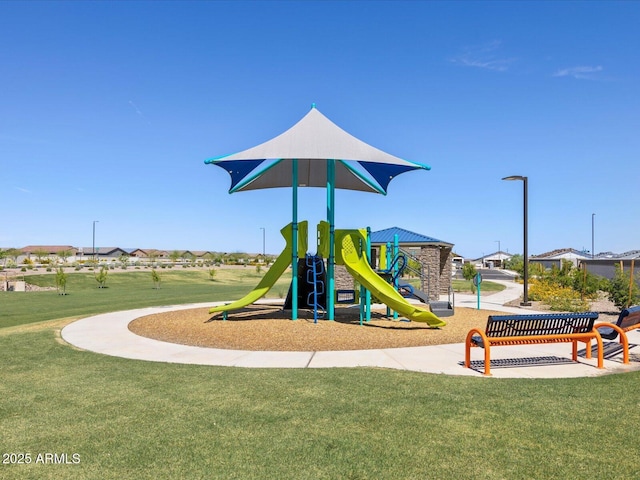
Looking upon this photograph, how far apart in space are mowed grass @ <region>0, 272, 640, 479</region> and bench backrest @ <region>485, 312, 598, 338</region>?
1.36 metres

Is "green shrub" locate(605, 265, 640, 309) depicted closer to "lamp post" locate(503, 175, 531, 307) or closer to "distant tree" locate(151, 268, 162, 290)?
"lamp post" locate(503, 175, 531, 307)

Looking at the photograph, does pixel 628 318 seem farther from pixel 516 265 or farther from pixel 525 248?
pixel 516 265

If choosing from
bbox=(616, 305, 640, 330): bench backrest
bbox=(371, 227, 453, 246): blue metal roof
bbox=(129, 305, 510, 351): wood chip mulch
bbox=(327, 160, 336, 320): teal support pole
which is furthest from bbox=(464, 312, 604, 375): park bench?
bbox=(371, 227, 453, 246): blue metal roof

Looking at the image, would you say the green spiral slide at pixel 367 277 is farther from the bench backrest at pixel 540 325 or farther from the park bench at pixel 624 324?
the park bench at pixel 624 324

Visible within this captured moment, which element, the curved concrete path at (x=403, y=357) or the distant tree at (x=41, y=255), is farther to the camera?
the distant tree at (x=41, y=255)

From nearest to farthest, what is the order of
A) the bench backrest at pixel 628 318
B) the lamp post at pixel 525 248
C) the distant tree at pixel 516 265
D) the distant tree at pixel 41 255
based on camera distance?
the bench backrest at pixel 628 318 → the lamp post at pixel 525 248 → the distant tree at pixel 516 265 → the distant tree at pixel 41 255

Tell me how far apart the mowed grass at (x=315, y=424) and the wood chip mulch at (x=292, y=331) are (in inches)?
111

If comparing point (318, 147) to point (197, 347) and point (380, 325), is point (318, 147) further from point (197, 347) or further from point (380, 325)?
point (197, 347)

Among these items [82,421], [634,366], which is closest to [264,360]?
[82,421]

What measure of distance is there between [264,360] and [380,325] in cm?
532

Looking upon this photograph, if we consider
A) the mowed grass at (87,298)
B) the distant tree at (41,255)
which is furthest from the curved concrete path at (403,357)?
the distant tree at (41,255)

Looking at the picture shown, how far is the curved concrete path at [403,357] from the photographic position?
7.76 metres

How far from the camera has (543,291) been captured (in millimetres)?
20703

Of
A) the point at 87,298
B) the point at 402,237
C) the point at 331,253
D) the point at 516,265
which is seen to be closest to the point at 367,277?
the point at 331,253
